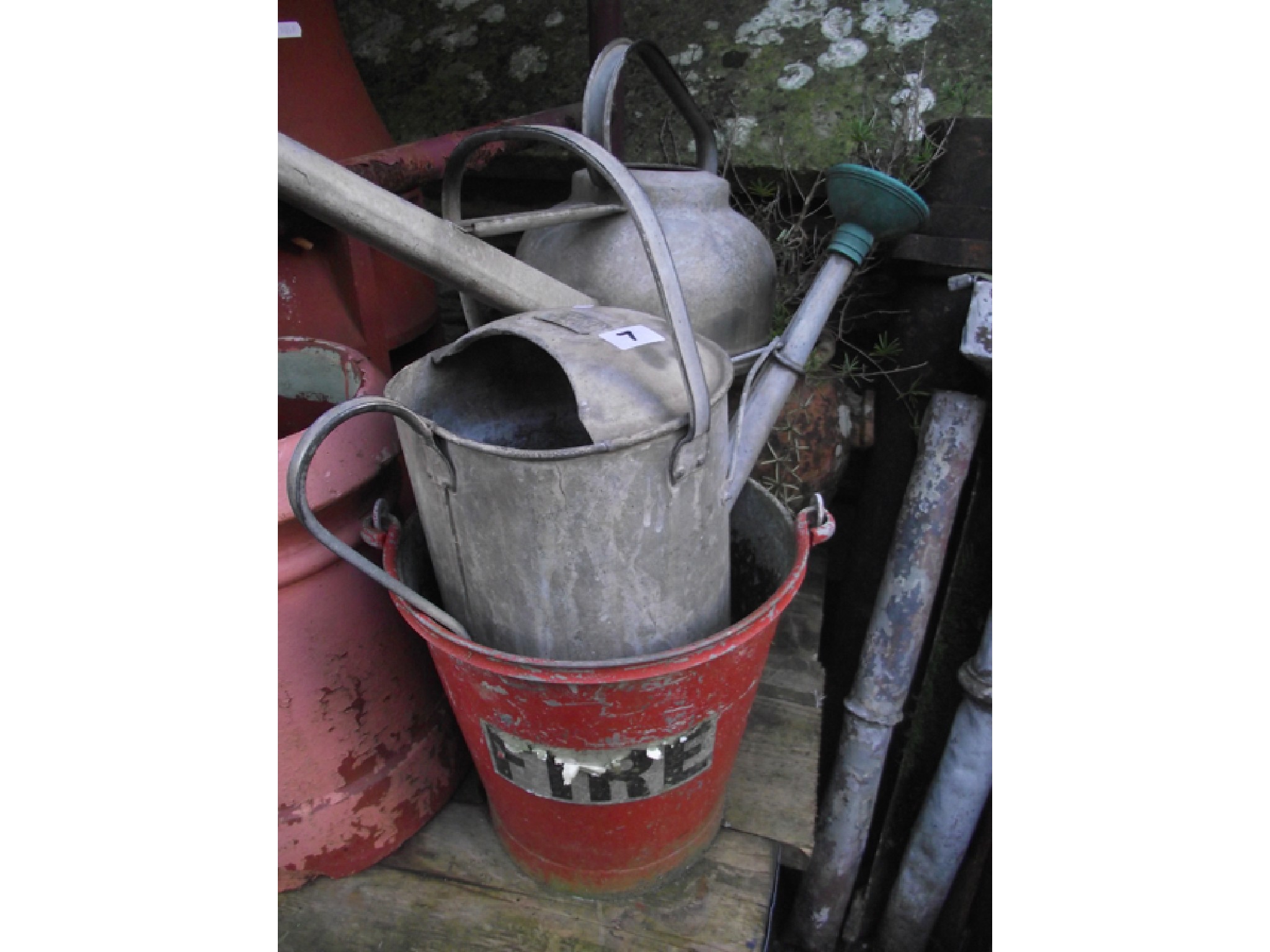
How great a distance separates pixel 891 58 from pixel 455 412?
1539 mm


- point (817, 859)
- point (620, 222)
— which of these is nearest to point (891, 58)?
point (620, 222)

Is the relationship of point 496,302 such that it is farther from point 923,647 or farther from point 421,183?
point 923,647

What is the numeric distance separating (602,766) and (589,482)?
48 cm

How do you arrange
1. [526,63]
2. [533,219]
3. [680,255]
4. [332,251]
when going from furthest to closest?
[526,63] < [332,251] < [680,255] < [533,219]

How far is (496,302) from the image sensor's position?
1.17 metres

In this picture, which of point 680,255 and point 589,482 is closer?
point 589,482

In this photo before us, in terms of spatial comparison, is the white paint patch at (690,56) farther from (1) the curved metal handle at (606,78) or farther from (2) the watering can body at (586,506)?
(2) the watering can body at (586,506)

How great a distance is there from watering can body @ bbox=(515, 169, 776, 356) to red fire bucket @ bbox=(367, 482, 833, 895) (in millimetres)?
341

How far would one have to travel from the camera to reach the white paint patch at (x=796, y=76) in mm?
1969

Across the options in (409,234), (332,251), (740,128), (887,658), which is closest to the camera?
(409,234)

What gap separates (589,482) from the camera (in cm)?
92

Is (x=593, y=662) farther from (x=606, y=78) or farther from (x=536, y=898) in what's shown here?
(x=606, y=78)

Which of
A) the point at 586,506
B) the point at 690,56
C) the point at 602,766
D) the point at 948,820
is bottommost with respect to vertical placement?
the point at 948,820

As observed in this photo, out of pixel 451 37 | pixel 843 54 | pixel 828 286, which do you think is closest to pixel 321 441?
pixel 828 286
